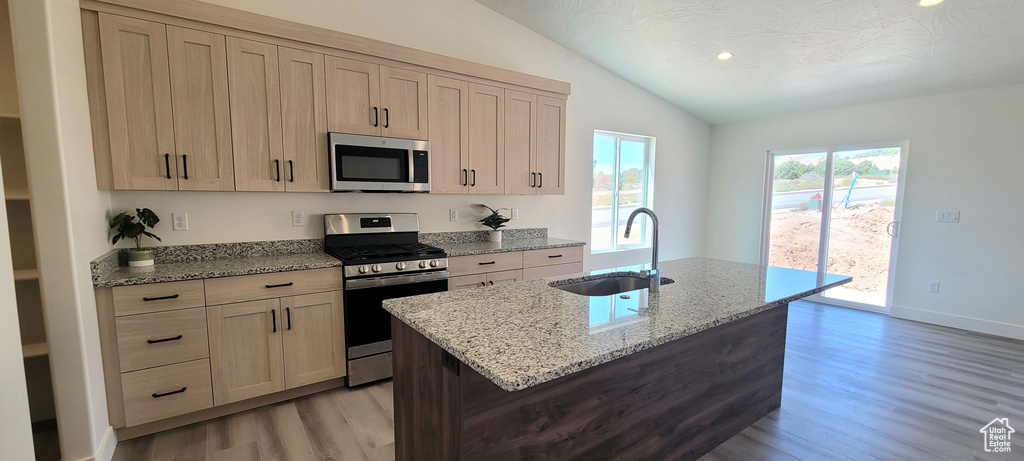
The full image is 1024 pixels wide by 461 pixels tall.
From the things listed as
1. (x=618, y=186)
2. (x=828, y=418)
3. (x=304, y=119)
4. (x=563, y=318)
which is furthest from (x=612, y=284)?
(x=618, y=186)

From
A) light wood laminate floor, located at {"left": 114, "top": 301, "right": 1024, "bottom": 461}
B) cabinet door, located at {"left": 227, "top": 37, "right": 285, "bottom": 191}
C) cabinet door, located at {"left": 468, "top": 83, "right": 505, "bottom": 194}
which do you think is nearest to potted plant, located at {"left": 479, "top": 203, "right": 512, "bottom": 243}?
cabinet door, located at {"left": 468, "top": 83, "right": 505, "bottom": 194}

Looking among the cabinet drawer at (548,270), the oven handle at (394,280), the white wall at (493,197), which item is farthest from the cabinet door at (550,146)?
the oven handle at (394,280)

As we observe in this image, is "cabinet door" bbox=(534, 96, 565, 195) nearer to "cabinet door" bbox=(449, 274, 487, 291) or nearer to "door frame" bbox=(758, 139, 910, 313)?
"cabinet door" bbox=(449, 274, 487, 291)

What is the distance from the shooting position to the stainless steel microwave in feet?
8.96

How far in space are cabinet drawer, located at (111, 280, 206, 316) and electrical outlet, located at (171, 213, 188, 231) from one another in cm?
60

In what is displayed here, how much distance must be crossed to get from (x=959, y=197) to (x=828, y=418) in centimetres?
321

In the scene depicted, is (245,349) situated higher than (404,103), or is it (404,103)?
(404,103)

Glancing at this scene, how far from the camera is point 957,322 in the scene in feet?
13.0

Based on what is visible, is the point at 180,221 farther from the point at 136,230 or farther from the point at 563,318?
the point at 563,318

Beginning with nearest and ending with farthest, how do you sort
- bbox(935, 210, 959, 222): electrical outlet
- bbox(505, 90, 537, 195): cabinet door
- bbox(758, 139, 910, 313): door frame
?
bbox(505, 90, 537, 195): cabinet door < bbox(935, 210, 959, 222): electrical outlet < bbox(758, 139, 910, 313): door frame

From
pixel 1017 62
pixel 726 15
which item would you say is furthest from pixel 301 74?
pixel 1017 62

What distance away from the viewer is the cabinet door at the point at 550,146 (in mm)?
3766

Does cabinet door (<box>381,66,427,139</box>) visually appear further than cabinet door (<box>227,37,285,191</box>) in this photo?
Yes

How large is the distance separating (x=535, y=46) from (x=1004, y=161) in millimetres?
4371
